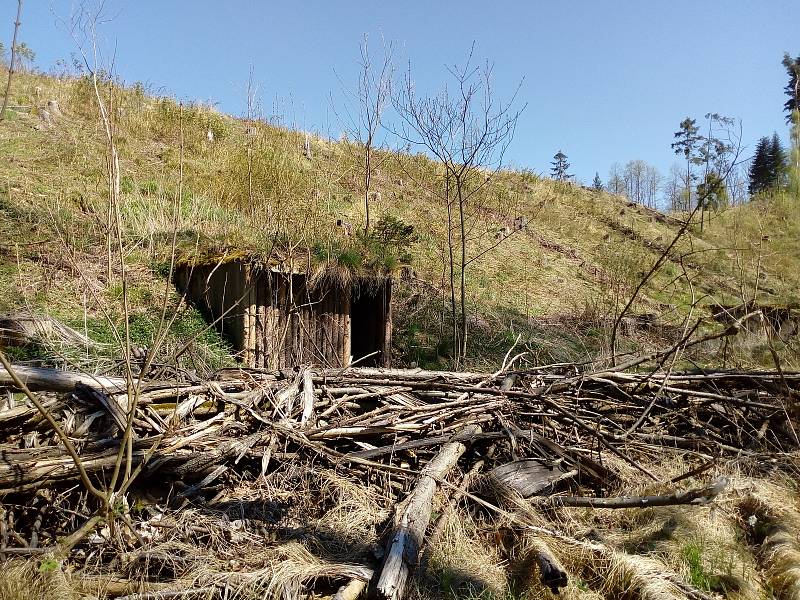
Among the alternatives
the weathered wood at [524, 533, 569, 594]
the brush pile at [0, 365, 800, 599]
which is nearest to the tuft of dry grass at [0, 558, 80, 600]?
the brush pile at [0, 365, 800, 599]

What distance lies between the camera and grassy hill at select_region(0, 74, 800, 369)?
23.8 feet

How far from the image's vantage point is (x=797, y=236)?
54.2ft

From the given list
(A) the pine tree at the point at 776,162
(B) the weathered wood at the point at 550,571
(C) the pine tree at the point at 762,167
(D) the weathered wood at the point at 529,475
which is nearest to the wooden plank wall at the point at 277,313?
(D) the weathered wood at the point at 529,475

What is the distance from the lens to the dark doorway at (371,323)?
340 inches

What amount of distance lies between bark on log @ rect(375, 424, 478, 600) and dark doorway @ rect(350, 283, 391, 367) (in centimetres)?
477

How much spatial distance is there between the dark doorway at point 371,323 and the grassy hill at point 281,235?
1.90 ft

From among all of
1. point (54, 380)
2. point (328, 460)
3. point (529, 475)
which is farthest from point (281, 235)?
point (529, 475)

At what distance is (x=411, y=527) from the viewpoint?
280 centimetres

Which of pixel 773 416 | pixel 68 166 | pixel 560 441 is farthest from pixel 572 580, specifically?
pixel 68 166

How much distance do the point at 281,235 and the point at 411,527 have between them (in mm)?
6460

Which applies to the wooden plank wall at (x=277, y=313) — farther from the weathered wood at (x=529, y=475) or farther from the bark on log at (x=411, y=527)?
the weathered wood at (x=529, y=475)

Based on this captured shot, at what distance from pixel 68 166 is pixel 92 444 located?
9113mm

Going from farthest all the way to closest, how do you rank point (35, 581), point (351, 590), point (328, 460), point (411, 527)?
point (328, 460), point (411, 527), point (351, 590), point (35, 581)

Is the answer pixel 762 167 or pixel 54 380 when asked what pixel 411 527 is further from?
pixel 762 167
